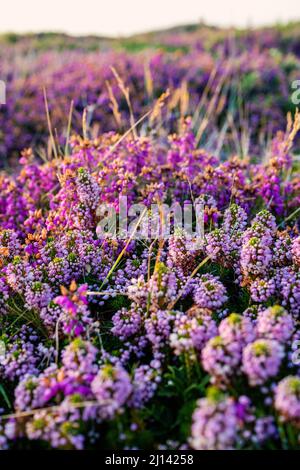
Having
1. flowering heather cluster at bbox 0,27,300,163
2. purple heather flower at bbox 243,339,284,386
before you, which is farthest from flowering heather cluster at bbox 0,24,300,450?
flowering heather cluster at bbox 0,27,300,163

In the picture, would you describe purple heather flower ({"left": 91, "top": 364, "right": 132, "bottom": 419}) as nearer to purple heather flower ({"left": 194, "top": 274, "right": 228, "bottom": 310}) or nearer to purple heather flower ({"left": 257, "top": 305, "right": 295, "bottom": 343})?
purple heather flower ({"left": 257, "top": 305, "right": 295, "bottom": 343})

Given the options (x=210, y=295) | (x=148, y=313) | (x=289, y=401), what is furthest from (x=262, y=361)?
(x=148, y=313)

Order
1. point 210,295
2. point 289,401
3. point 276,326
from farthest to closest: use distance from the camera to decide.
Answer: point 210,295
point 276,326
point 289,401

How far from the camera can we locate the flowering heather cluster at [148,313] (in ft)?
9.09

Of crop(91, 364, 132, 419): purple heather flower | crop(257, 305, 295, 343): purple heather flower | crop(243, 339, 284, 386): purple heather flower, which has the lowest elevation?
crop(91, 364, 132, 419): purple heather flower

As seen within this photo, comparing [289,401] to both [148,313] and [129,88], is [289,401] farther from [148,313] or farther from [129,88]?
[129,88]

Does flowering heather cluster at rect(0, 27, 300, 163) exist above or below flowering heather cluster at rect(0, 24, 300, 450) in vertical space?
above

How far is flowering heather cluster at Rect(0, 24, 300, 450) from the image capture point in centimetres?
277

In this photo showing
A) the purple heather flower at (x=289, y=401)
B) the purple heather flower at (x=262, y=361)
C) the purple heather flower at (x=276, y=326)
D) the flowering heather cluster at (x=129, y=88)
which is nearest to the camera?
the purple heather flower at (x=289, y=401)

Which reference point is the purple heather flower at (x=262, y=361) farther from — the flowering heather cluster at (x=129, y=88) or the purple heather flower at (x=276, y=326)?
the flowering heather cluster at (x=129, y=88)

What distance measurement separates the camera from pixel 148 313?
12.0 feet

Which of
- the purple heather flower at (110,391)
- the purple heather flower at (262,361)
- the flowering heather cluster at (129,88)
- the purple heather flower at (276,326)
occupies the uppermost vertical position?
the flowering heather cluster at (129,88)

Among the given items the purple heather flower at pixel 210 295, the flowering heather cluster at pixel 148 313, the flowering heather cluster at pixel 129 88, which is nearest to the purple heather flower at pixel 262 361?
the flowering heather cluster at pixel 148 313
